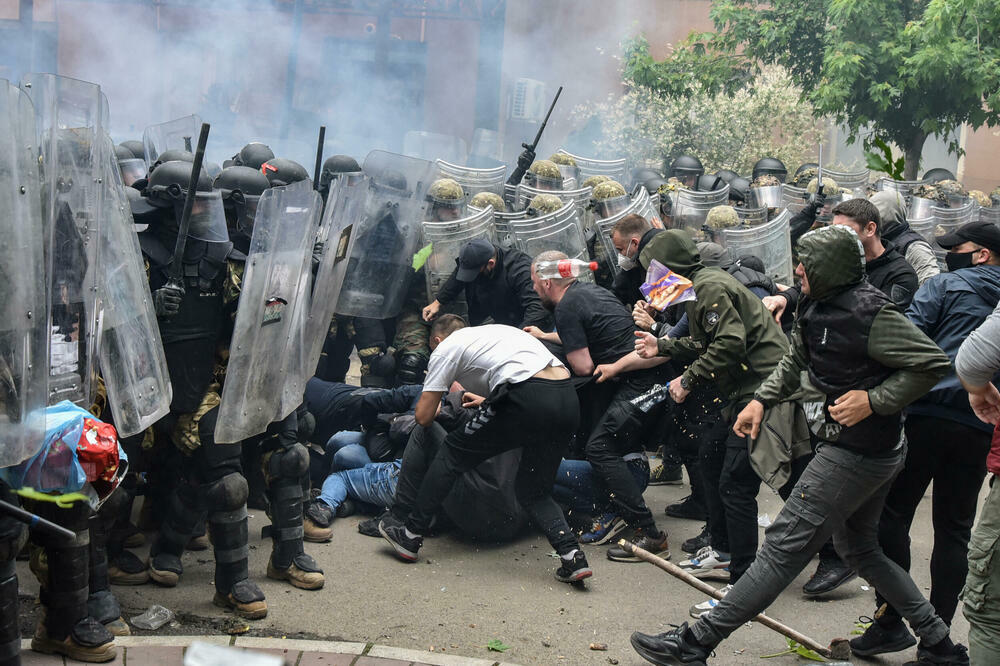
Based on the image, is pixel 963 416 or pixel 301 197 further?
pixel 301 197

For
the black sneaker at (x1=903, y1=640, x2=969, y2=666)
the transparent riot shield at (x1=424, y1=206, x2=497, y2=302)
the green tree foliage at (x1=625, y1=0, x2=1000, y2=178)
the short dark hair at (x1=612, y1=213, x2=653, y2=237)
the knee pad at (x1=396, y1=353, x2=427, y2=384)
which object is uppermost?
the green tree foliage at (x1=625, y1=0, x2=1000, y2=178)

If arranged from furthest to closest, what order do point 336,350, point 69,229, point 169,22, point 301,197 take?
point 169,22 < point 336,350 < point 301,197 < point 69,229

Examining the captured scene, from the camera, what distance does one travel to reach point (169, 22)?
19.2 metres

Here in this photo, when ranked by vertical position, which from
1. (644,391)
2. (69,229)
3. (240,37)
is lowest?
(644,391)

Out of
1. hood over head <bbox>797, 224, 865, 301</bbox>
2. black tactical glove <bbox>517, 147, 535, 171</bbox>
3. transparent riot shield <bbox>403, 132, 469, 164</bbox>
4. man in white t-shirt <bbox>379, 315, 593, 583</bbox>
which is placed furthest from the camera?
transparent riot shield <bbox>403, 132, 469, 164</bbox>

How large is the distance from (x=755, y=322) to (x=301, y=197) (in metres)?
2.06

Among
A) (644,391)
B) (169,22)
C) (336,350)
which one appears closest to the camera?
(644,391)

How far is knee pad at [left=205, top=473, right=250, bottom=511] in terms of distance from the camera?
409 centimetres

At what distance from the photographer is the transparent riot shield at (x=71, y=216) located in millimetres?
3244

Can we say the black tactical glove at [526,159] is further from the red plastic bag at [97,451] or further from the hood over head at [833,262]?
the red plastic bag at [97,451]

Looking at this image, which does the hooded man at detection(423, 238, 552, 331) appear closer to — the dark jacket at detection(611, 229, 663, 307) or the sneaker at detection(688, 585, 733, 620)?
the dark jacket at detection(611, 229, 663, 307)

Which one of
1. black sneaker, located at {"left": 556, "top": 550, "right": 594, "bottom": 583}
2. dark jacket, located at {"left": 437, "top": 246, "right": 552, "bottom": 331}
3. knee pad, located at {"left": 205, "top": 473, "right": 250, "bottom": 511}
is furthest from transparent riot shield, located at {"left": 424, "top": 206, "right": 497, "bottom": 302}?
knee pad, located at {"left": 205, "top": 473, "right": 250, "bottom": 511}

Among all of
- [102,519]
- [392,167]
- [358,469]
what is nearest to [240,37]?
[392,167]

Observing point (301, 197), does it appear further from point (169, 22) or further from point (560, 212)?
point (169, 22)
